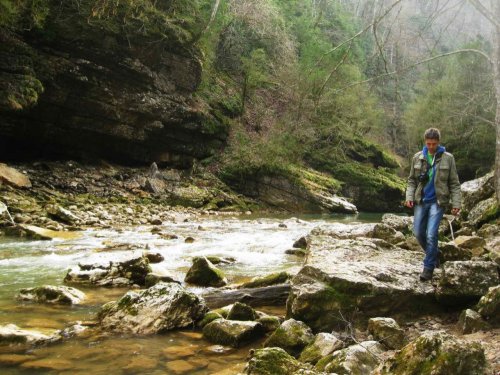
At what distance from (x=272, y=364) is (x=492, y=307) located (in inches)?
74.9

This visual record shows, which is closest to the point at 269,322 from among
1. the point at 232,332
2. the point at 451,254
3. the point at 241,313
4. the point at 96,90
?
the point at 241,313

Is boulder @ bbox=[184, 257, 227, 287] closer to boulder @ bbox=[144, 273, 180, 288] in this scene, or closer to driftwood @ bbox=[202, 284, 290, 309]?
boulder @ bbox=[144, 273, 180, 288]

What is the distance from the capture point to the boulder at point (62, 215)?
1215cm

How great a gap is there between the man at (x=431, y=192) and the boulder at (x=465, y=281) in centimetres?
49

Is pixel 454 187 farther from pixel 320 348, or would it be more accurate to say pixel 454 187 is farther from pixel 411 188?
pixel 320 348

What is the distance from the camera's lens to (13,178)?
47.5 ft

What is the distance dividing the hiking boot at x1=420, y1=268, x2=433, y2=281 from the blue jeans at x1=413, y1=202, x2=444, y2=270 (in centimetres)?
4

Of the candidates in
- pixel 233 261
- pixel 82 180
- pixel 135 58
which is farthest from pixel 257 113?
pixel 233 261

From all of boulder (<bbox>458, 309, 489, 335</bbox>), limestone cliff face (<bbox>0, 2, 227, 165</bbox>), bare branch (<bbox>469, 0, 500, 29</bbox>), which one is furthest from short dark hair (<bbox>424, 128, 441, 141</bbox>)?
limestone cliff face (<bbox>0, 2, 227, 165</bbox>)

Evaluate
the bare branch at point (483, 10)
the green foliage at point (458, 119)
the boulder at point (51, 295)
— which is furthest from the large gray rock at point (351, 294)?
the green foliage at point (458, 119)

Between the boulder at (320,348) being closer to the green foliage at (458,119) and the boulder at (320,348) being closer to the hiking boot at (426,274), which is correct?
the hiking boot at (426,274)

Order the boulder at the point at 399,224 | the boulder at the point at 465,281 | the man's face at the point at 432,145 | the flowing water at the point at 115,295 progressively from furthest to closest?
the boulder at the point at 399,224
the man's face at the point at 432,145
the boulder at the point at 465,281
the flowing water at the point at 115,295

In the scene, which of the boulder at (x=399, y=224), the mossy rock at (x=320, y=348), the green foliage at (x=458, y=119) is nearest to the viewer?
the mossy rock at (x=320, y=348)

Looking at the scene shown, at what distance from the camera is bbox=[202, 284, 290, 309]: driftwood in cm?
537
